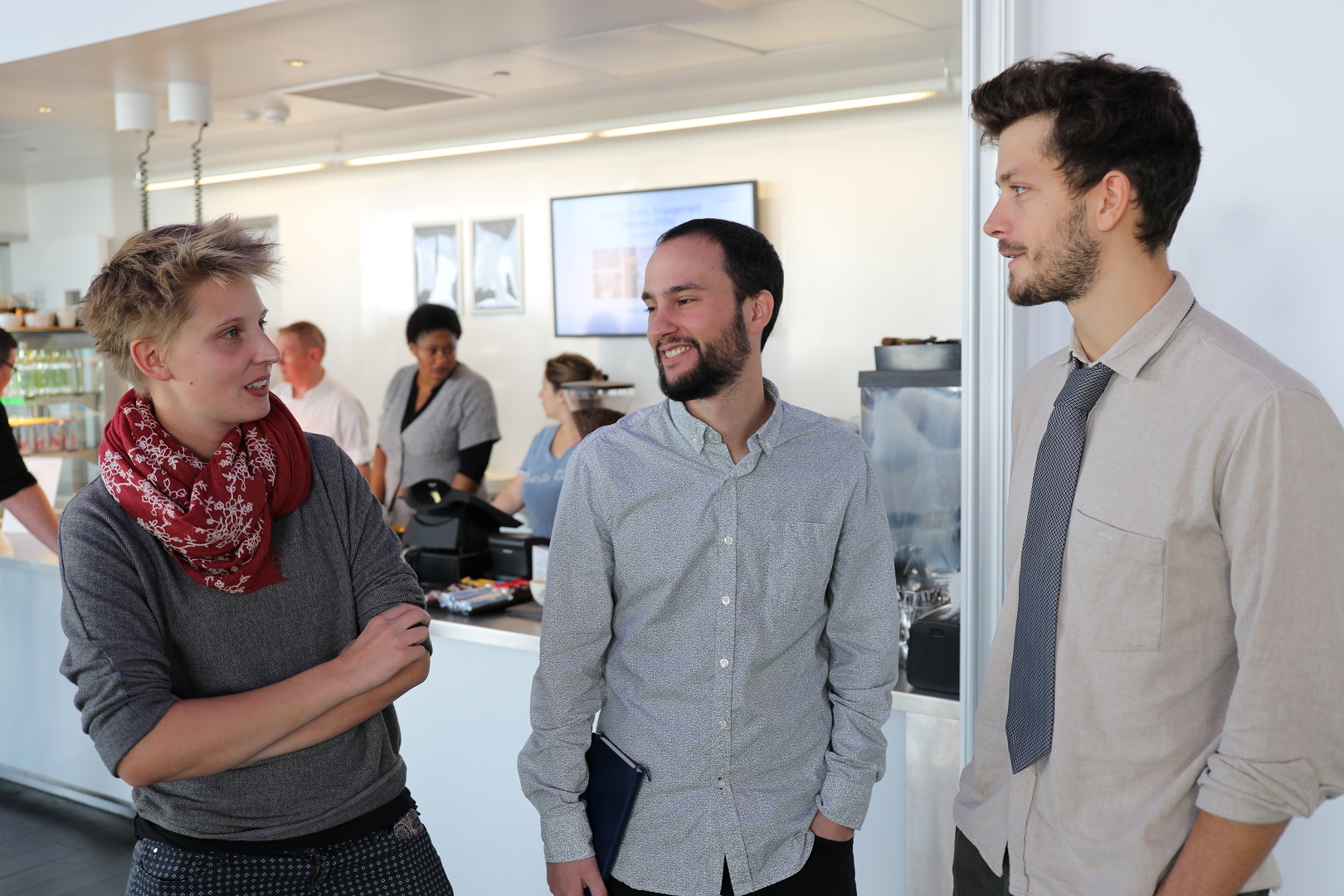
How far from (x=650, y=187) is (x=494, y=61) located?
1.62m

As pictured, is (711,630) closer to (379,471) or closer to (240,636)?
(240,636)

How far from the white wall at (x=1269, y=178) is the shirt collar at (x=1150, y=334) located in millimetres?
489

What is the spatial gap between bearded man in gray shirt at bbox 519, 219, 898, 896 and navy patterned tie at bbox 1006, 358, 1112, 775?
0.27 m

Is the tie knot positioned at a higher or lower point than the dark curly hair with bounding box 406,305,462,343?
lower

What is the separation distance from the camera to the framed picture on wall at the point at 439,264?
6.83m

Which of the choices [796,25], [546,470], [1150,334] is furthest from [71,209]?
[1150,334]

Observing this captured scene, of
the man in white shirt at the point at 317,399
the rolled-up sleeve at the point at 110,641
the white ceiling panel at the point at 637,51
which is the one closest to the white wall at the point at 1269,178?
the rolled-up sleeve at the point at 110,641

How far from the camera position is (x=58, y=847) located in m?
3.73

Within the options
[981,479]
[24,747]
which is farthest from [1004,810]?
[24,747]

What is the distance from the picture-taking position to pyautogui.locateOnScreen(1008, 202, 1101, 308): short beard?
1358 millimetres

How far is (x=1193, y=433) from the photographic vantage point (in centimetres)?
125

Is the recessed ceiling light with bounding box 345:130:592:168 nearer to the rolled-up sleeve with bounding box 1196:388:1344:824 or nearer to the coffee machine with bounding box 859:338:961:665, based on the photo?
the coffee machine with bounding box 859:338:961:665

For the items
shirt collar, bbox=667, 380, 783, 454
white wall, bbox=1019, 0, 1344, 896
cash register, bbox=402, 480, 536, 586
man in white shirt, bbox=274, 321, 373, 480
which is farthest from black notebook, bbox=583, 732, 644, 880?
man in white shirt, bbox=274, 321, 373, 480

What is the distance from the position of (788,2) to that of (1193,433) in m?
2.81
